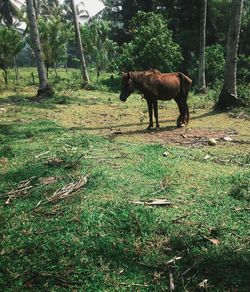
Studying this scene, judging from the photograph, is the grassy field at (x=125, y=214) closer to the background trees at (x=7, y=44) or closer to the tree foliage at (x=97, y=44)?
the background trees at (x=7, y=44)

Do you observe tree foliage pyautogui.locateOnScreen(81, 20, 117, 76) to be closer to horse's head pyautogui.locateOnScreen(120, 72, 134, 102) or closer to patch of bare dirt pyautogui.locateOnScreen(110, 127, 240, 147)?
horse's head pyautogui.locateOnScreen(120, 72, 134, 102)

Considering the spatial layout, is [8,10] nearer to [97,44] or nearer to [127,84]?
[97,44]

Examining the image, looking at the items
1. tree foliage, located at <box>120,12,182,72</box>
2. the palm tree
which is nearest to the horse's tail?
tree foliage, located at <box>120,12,182,72</box>

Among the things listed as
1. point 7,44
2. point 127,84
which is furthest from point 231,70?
point 7,44

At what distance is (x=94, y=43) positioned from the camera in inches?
1503

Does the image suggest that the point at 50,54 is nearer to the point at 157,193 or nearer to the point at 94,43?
the point at 94,43

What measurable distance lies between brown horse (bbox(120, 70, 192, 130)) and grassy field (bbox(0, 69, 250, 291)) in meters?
1.69

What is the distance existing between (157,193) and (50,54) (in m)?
28.5

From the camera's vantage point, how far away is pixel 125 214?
18.5 ft

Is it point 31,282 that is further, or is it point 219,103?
point 219,103

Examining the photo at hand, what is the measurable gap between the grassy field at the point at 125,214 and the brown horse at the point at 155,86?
1.69 metres

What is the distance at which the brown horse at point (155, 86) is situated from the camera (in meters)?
11.6

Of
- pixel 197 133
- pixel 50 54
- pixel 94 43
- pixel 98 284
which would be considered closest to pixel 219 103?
pixel 197 133

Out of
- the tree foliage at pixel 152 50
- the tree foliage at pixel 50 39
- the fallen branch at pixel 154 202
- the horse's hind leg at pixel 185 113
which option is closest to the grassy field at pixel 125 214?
the fallen branch at pixel 154 202
